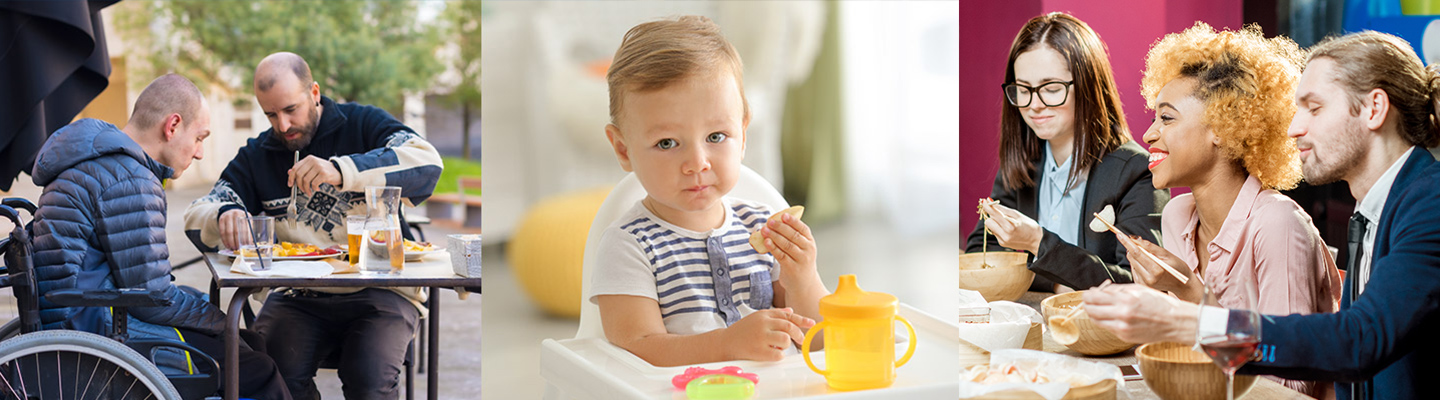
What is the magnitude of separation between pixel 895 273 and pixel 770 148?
341 mm

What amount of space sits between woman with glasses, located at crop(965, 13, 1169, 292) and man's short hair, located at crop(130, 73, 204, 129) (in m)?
2.45

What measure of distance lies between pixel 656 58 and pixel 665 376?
50 cm

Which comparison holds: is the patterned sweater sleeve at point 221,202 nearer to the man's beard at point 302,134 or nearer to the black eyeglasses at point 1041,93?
the man's beard at point 302,134

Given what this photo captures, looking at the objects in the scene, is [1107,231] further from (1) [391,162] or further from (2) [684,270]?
(1) [391,162]

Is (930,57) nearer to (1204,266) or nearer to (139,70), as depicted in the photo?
(1204,266)

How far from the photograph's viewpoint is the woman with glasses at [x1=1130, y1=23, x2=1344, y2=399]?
2031mm

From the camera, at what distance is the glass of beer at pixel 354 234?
117 inches

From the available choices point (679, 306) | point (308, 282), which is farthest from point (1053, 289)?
point (308, 282)

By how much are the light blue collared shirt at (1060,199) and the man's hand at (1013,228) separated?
0.12ft

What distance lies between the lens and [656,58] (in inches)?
66.6

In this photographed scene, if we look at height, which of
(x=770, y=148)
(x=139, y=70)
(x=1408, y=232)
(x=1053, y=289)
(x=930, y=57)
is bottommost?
(x=1053, y=289)

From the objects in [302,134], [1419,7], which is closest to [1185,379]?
[1419,7]

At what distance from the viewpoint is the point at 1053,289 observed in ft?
8.44

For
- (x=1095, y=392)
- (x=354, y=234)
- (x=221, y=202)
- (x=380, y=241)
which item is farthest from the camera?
(x=221, y=202)
